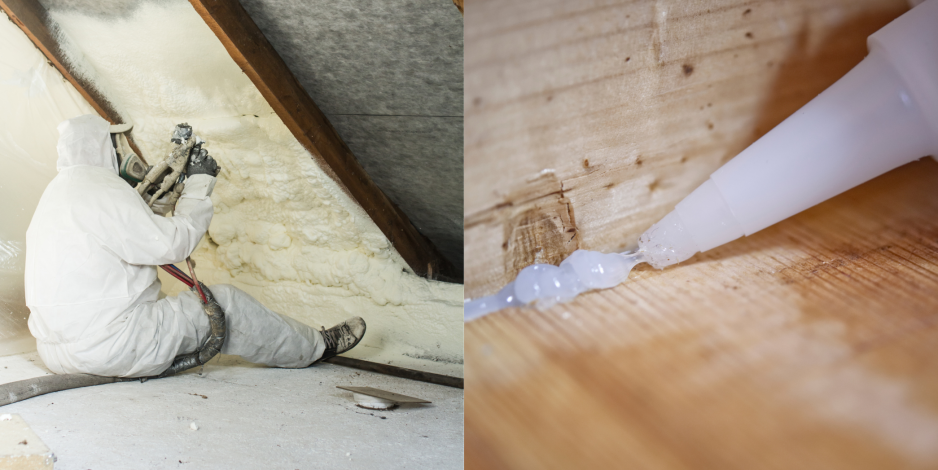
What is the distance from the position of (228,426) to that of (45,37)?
139cm

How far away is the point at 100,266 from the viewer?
4.56 feet

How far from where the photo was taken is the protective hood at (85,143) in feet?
4.49

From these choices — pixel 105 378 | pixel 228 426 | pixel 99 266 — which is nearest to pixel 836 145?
pixel 228 426

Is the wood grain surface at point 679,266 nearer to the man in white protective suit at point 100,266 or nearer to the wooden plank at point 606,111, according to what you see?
the wooden plank at point 606,111

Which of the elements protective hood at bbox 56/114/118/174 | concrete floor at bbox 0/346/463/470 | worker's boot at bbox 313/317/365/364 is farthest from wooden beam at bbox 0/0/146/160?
worker's boot at bbox 313/317/365/364

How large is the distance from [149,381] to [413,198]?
1.20 m

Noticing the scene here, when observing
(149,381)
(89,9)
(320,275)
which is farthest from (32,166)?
(320,275)

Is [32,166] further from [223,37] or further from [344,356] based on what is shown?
[344,356]

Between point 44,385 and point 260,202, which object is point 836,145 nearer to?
point 44,385

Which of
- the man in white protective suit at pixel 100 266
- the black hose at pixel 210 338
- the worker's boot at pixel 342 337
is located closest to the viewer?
the man in white protective suit at pixel 100 266

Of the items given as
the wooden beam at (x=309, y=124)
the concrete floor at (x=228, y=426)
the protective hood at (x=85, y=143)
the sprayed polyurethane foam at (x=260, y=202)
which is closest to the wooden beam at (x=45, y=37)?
the sprayed polyurethane foam at (x=260, y=202)

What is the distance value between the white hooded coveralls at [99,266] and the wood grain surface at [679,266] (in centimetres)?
148

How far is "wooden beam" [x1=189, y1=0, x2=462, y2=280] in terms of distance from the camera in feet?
4.70

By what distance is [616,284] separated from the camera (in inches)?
12.1
